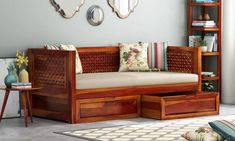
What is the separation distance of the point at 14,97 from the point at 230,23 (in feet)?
9.63

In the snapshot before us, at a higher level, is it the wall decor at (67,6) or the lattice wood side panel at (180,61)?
the wall decor at (67,6)

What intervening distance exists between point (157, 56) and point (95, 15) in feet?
2.99

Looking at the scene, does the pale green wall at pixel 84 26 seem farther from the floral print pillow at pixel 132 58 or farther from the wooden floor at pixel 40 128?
the wooden floor at pixel 40 128

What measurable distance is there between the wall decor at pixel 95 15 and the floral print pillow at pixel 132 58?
406mm

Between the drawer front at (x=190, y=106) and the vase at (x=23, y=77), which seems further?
the drawer front at (x=190, y=106)

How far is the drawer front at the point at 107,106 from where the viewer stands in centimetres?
659

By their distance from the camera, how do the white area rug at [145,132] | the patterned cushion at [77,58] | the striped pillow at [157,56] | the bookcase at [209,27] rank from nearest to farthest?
the white area rug at [145,132] < the patterned cushion at [77,58] < the striped pillow at [157,56] < the bookcase at [209,27]

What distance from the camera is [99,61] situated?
24.8 feet

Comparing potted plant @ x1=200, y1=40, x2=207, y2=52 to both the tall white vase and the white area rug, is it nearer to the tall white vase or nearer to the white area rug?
the tall white vase

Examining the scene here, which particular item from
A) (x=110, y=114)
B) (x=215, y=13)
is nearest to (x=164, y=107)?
(x=110, y=114)

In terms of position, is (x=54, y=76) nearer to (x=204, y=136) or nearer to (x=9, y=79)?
(x=9, y=79)

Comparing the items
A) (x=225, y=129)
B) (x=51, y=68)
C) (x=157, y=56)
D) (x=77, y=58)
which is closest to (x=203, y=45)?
(x=157, y=56)

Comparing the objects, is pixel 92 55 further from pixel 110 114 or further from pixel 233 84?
pixel 233 84

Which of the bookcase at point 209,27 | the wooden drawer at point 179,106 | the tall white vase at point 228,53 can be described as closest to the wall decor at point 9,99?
the wooden drawer at point 179,106
